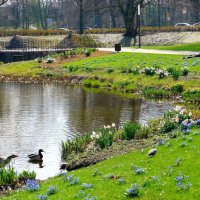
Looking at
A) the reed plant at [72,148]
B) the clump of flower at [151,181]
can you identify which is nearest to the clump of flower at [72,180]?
the clump of flower at [151,181]

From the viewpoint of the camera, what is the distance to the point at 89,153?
1906 centimetres

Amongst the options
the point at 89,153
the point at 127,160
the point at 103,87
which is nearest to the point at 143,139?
the point at 89,153

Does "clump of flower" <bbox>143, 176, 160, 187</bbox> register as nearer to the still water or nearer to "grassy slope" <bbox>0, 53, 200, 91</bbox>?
the still water

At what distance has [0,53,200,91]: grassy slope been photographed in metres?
38.7

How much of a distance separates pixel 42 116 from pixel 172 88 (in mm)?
10837

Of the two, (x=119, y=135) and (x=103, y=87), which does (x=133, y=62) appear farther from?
(x=119, y=135)

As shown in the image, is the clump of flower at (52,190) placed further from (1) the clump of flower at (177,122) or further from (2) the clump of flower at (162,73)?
(2) the clump of flower at (162,73)

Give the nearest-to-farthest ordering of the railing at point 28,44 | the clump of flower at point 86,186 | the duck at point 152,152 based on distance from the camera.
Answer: the clump of flower at point 86,186, the duck at point 152,152, the railing at point 28,44

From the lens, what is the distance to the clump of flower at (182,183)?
1180 cm

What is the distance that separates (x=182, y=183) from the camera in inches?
479

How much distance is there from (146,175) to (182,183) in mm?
1428

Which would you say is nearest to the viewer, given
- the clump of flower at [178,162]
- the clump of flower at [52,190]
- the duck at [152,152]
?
the clump of flower at [52,190]

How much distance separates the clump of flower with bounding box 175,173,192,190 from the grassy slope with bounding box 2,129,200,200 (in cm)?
9

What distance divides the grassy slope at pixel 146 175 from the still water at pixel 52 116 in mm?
3404
